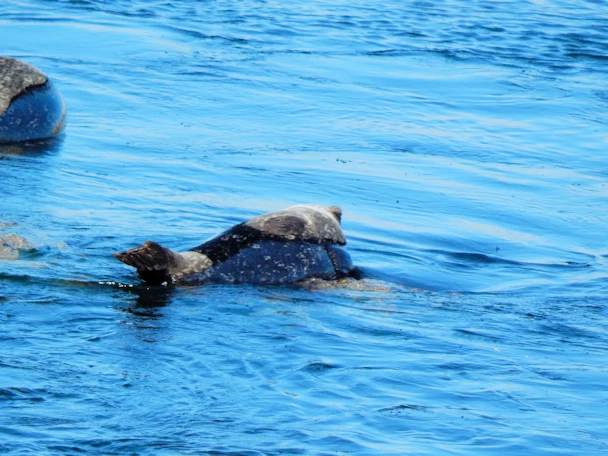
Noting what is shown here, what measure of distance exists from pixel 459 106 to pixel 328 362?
9462 mm

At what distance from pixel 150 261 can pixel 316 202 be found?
3533 millimetres

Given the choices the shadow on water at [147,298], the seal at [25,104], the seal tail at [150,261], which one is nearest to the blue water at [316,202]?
the shadow on water at [147,298]

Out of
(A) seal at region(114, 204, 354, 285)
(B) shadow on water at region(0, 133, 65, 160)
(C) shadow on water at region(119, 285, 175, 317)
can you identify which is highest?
Answer: (A) seal at region(114, 204, 354, 285)

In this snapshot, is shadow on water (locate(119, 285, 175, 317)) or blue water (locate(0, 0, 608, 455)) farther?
shadow on water (locate(119, 285, 175, 317))

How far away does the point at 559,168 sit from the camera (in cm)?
1356

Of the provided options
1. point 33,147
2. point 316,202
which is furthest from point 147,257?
point 33,147

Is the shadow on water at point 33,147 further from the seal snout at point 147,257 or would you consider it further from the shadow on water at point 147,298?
the seal snout at point 147,257

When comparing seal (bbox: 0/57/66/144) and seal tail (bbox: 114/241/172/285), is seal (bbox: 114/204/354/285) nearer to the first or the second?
seal tail (bbox: 114/241/172/285)

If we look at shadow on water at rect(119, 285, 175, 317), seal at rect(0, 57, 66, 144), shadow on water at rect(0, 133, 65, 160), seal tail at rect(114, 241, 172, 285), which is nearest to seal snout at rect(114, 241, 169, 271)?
seal tail at rect(114, 241, 172, 285)

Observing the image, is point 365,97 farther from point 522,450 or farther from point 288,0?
point 522,450

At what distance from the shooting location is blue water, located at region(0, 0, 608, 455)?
21.3 ft

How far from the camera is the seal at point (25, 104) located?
41.1ft

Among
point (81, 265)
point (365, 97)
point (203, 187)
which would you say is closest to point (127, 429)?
point (81, 265)

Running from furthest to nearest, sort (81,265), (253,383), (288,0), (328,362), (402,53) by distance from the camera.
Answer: (288,0)
(402,53)
(81,265)
(328,362)
(253,383)
